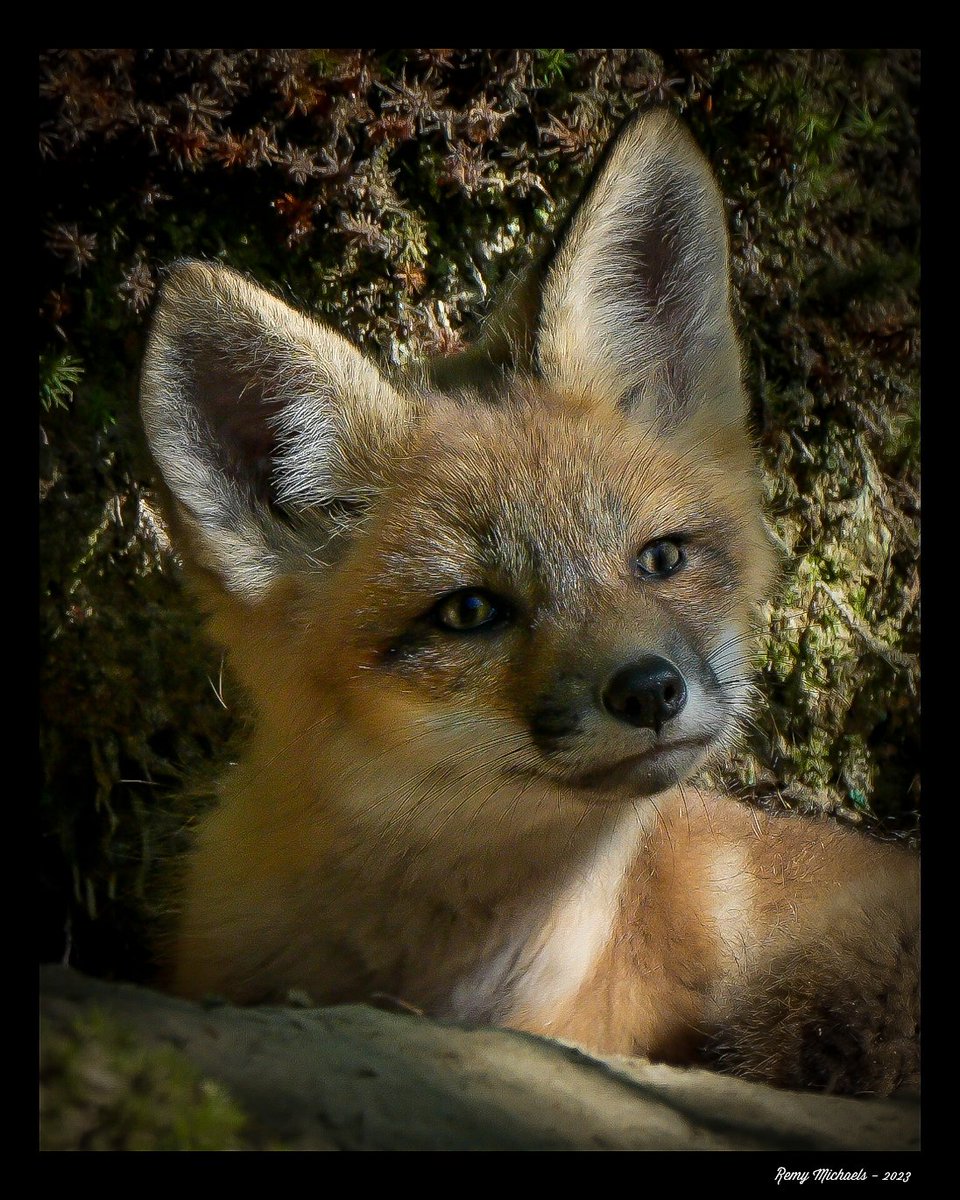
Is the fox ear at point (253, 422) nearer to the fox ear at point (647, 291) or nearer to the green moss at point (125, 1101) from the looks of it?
the fox ear at point (647, 291)

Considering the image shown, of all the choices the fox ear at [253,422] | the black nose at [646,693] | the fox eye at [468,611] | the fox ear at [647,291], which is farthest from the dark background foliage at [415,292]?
the black nose at [646,693]

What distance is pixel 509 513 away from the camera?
1.95 metres

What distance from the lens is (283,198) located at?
2.79m

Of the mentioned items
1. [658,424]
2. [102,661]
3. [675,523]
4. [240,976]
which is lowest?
[240,976]

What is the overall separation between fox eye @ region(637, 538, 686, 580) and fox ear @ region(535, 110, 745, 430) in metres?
0.32

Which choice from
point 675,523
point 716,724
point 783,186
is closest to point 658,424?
point 675,523

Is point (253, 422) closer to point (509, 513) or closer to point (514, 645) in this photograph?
point (509, 513)

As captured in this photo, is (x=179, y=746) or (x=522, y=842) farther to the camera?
(x=179, y=746)

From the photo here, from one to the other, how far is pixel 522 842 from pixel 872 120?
2.06 m

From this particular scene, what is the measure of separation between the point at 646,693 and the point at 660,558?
1.37 feet

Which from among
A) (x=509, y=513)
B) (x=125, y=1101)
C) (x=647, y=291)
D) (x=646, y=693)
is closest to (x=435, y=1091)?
(x=125, y=1101)

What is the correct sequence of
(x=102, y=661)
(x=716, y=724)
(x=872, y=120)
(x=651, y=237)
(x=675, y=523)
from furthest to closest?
(x=102, y=661), (x=872, y=120), (x=651, y=237), (x=675, y=523), (x=716, y=724)

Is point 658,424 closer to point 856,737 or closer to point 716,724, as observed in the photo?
point 716,724

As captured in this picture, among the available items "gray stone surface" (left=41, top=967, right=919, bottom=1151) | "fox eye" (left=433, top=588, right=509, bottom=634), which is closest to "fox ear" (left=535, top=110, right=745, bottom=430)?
"fox eye" (left=433, top=588, right=509, bottom=634)
